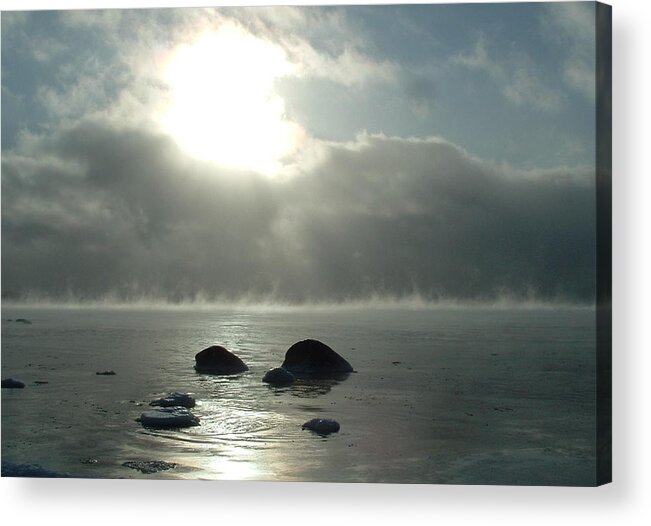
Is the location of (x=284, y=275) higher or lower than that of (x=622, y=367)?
higher

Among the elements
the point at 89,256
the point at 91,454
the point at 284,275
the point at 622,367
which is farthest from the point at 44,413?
the point at 622,367

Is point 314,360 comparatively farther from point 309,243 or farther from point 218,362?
point 309,243

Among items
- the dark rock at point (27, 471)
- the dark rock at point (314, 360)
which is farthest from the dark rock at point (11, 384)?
the dark rock at point (314, 360)

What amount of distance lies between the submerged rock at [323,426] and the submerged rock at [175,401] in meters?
0.74

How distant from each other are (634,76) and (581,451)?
223 centimetres

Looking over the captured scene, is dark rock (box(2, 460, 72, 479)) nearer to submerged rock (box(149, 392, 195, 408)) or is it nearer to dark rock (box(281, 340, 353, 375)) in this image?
submerged rock (box(149, 392, 195, 408))

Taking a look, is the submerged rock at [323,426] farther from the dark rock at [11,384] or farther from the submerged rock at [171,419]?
the dark rock at [11,384]

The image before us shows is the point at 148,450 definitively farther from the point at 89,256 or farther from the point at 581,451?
the point at 581,451

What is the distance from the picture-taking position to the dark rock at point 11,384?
5812 mm

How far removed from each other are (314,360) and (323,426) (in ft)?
1.36

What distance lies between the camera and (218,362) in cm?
575

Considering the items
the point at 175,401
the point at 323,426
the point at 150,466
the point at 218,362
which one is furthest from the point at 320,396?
the point at 150,466

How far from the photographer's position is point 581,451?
5.35m

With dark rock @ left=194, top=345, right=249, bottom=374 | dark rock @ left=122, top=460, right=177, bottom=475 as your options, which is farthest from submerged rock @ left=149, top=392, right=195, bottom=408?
dark rock @ left=122, top=460, right=177, bottom=475
